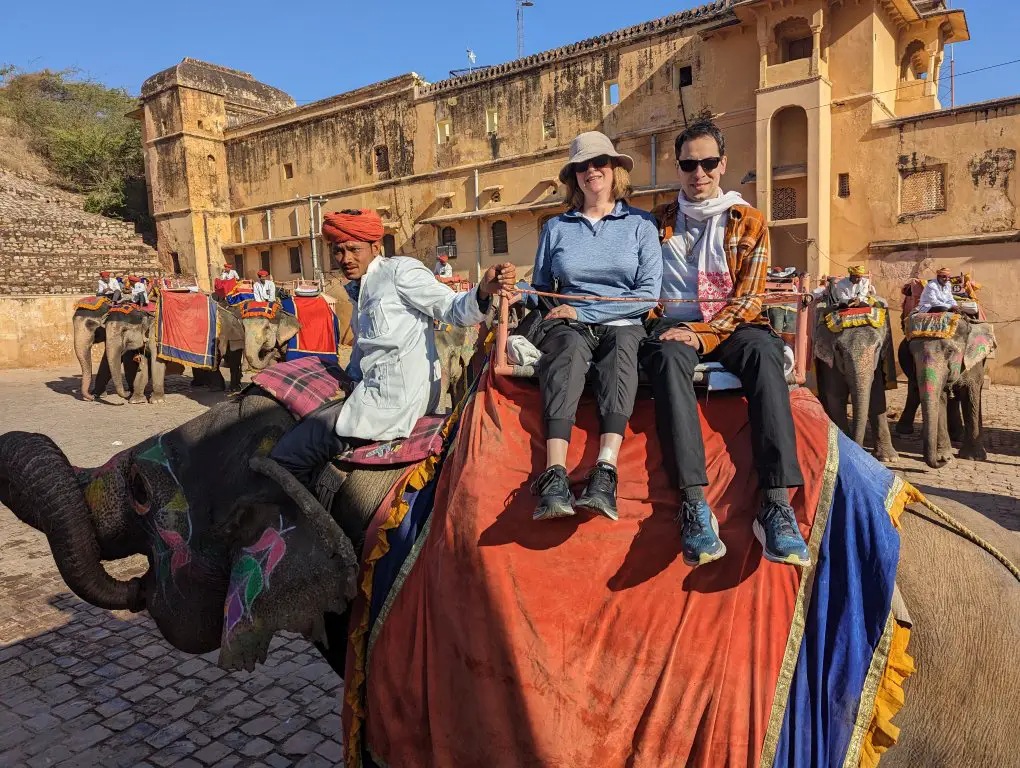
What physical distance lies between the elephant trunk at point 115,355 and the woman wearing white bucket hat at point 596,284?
14732mm

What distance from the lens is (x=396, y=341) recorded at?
3.00 meters

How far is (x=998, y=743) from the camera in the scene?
6.98 feet

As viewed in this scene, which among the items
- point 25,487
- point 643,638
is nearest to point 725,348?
point 643,638

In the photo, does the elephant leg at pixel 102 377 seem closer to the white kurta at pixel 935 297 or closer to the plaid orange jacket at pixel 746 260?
the white kurta at pixel 935 297

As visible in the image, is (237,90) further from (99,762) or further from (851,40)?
(99,762)

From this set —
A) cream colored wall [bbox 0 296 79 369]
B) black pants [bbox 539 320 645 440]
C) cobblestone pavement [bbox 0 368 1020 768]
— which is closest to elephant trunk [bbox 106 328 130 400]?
cream colored wall [bbox 0 296 79 369]

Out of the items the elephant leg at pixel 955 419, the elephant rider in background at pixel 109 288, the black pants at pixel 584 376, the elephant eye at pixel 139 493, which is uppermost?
the elephant rider in background at pixel 109 288

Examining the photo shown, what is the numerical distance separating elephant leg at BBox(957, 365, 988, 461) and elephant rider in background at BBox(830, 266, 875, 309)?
1.66 m

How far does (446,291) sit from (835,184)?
21.3 meters

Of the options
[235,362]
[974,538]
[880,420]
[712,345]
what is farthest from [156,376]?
[974,538]

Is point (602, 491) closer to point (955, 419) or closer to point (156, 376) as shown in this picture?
point (955, 419)

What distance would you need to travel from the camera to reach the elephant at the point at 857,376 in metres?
9.38

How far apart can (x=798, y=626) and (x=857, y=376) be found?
→ 8044mm

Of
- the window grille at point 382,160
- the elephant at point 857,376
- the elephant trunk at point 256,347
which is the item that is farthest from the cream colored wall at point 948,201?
the window grille at point 382,160
